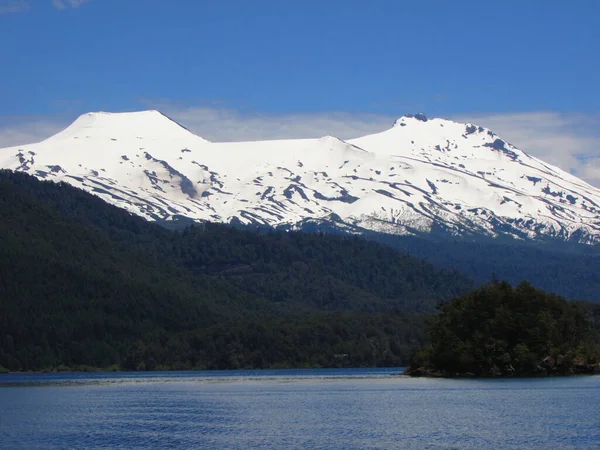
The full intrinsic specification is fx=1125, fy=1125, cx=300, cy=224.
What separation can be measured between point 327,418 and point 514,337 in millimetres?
60714

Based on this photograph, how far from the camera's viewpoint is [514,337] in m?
164

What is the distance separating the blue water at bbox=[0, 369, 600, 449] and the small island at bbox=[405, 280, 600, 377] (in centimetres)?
740

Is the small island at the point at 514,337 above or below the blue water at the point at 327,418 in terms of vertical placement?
above

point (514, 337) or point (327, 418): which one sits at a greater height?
point (514, 337)

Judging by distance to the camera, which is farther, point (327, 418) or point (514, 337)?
point (514, 337)

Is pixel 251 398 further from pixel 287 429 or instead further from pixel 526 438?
pixel 526 438

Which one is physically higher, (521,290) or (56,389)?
(521,290)

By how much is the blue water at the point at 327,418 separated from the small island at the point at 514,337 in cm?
740

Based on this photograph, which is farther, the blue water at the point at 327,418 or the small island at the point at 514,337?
the small island at the point at 514,337

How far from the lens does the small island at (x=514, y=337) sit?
163m

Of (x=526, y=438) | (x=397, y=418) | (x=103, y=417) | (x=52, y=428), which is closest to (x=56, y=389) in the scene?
(x=103, y=417)

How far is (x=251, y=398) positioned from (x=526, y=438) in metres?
63.1

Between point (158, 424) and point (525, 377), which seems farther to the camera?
point (525, 377)

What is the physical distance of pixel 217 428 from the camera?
341 ft
